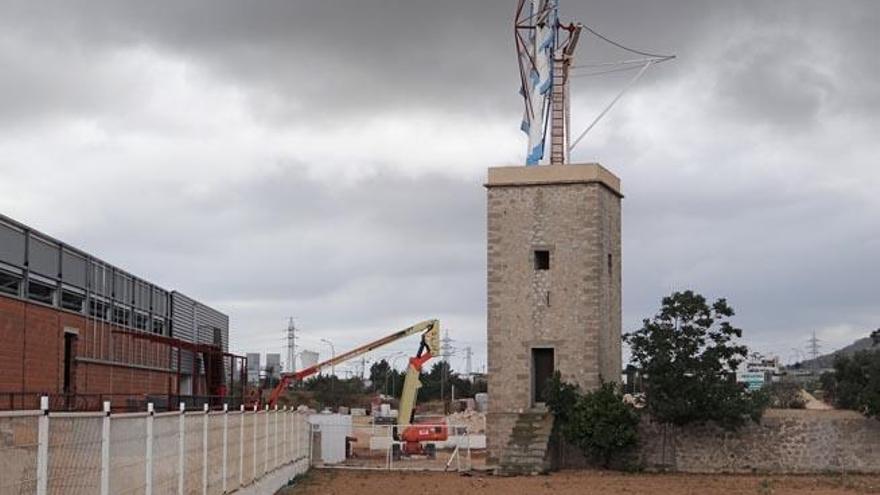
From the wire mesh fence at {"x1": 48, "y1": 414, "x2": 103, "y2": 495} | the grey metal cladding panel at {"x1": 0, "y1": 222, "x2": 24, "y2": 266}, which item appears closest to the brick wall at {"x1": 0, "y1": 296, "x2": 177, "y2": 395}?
the grey metal cladding panel at {"x1": 0, "y1": 222, "x2": 24, "y2": 266}

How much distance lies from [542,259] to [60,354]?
16.1 m

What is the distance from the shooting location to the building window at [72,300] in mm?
31766

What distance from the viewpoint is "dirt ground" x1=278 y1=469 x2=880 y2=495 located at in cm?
2992

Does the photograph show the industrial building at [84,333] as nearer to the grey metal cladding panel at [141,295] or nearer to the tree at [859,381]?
the grey metal cladding panel at [141,295]

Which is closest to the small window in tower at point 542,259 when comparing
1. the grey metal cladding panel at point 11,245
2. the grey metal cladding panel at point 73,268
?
the grey metal cladding panel at point 73,268

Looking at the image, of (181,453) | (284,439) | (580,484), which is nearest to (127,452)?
(181,453)

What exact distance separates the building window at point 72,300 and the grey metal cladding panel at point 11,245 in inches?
144

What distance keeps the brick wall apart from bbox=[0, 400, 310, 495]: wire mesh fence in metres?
5.56

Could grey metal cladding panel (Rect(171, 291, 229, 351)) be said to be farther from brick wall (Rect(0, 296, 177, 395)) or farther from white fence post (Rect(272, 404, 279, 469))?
white fence post (Rect(272, 404, 279, 469))

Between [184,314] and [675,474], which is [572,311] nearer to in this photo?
[675,474]

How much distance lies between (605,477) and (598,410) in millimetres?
2636

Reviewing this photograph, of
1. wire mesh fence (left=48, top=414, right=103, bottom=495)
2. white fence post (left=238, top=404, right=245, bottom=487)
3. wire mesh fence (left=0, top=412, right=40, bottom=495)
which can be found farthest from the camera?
white fence post (left=238, top=404, right=245, bottom=487)

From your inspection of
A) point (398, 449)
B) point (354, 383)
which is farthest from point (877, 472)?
point (354, 383)

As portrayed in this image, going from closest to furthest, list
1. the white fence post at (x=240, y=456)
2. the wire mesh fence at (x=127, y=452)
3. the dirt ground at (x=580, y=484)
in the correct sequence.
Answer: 1. the wire mesh fence at (x=127, y=452)
2. the white fence post at (x=240, y=456)
3. the dirt ground at (x=580, y=484)
